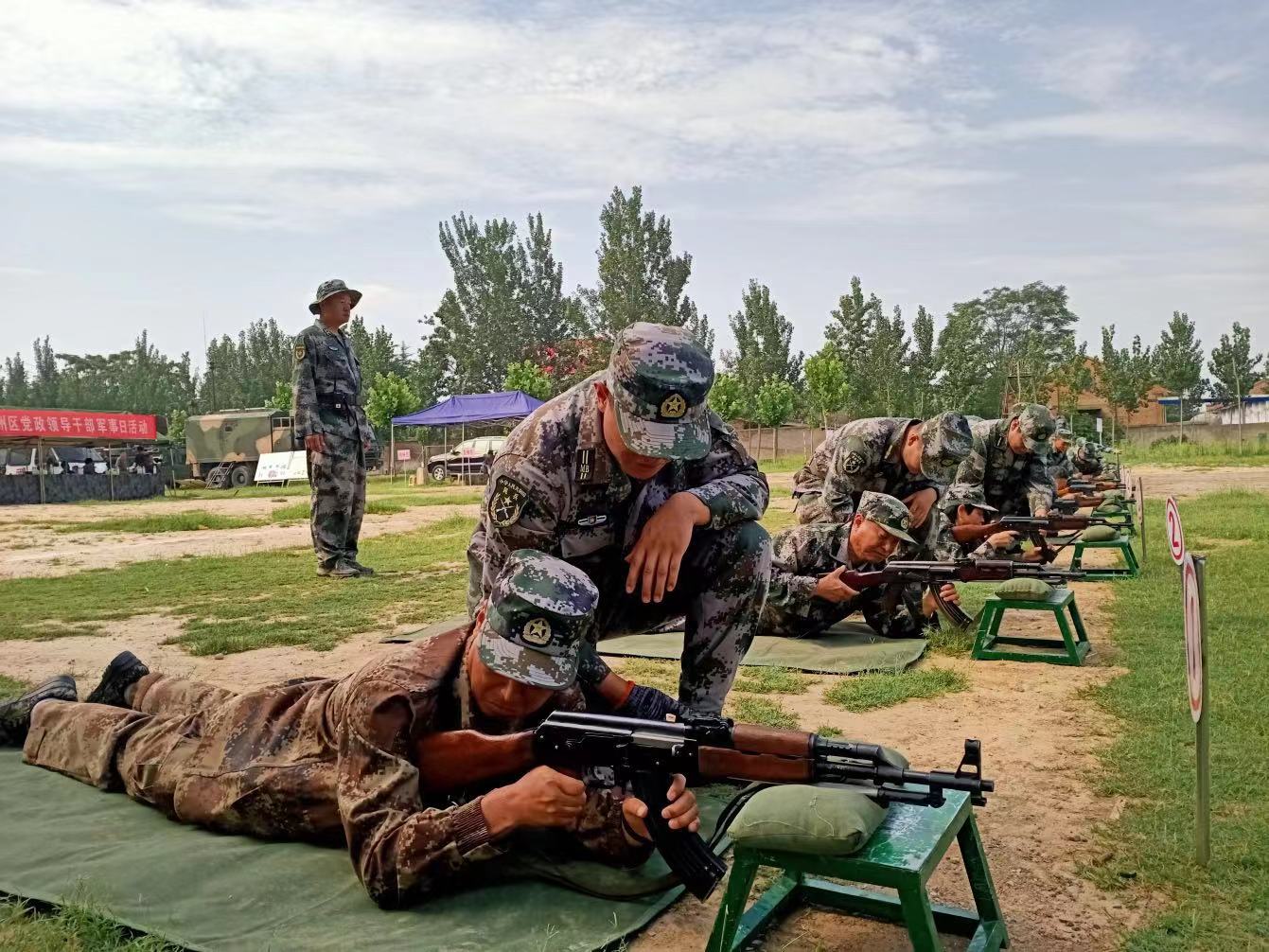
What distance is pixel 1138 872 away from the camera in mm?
3066

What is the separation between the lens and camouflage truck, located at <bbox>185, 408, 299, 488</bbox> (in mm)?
34688

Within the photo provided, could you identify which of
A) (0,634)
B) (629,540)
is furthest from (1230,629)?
(0,634)

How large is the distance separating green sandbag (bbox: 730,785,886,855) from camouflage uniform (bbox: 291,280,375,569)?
7.62 metres

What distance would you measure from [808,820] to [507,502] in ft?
5.32

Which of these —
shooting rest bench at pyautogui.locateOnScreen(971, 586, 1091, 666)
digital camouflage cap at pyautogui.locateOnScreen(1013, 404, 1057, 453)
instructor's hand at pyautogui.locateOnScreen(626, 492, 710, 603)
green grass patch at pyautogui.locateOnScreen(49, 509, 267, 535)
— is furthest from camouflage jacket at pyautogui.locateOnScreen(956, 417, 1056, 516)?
green grass patch at pyautogui.locateOnScreen(49, 509, 267, 535)

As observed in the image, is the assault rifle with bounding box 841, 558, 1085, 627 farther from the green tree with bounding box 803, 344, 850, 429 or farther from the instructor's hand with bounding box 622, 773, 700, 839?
the green tree with bounding box 803, 344, 850, 429

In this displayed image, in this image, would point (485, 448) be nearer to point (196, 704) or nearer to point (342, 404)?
point (342, 404)

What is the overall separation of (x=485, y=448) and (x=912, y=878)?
31702mm

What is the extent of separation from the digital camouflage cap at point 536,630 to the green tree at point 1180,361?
187ft

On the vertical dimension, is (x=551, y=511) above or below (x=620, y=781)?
above

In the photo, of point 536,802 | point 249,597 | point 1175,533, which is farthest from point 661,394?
point 249,597

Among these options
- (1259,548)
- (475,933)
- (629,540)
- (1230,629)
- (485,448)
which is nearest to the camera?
(475,933)

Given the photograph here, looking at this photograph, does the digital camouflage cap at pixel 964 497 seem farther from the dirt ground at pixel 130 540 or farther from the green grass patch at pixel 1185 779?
the dirt ground at pixel 130 540

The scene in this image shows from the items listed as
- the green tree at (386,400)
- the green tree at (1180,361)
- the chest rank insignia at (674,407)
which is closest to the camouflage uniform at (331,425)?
the chest rank insignia at (674,407)
